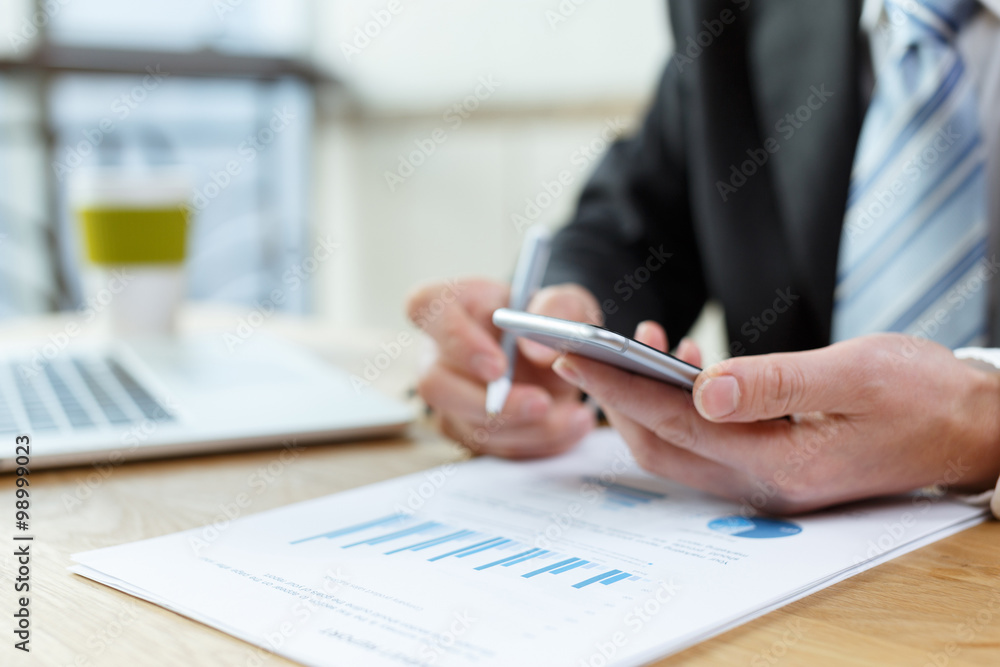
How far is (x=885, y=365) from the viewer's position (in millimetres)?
518

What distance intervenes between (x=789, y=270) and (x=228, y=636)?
2.54ft

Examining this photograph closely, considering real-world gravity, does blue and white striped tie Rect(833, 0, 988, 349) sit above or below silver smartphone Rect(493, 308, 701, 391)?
above

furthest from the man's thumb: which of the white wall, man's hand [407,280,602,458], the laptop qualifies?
the white wall

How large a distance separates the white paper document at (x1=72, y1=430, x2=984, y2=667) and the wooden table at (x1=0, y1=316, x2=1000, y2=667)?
0.4 inches

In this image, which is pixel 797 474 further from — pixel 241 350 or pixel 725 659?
pixel 241 350

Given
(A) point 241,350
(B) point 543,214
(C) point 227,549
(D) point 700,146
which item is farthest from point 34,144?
(C) point 227,549

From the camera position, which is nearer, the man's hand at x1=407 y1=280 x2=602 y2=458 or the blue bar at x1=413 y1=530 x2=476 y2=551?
the blue bar at x1=413 y1=530 x2=476 y2=551
